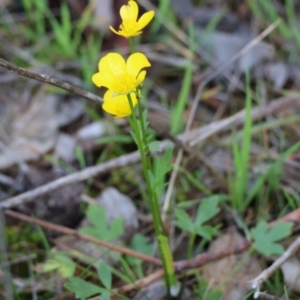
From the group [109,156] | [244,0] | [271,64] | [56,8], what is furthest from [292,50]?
[56,8]

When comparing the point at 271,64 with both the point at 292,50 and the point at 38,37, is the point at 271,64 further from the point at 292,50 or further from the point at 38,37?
the point at 38,37

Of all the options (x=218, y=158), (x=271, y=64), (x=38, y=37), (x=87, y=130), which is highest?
(x=38, y=37)

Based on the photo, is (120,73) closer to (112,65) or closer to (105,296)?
(112,65)

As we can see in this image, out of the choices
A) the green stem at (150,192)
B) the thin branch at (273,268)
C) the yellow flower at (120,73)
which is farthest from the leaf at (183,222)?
the yellow flower at (120,73)

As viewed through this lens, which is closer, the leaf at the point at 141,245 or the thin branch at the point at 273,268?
the thin branch at the point at 273,268

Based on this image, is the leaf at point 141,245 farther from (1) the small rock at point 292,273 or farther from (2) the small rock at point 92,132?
(2) the small rock at point 92,132

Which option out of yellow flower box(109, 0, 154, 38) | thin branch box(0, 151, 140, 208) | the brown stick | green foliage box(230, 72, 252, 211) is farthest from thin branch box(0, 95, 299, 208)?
yellow flower box(109, 0, 154, 38)

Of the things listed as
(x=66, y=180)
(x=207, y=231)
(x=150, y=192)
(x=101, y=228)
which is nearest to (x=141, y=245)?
(x=101, y=228)
